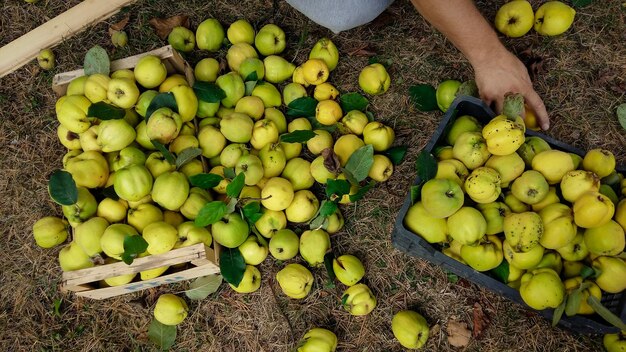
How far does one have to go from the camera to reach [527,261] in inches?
70.9

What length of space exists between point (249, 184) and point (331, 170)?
357 millimetres

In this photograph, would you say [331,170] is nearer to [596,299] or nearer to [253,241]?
[253,241]

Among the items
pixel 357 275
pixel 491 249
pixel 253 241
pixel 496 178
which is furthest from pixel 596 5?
pixel 253 241

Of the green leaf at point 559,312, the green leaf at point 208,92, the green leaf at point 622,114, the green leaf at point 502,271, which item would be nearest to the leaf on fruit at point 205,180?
the green leaf at point 208,92

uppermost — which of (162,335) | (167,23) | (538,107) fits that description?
(538,107)

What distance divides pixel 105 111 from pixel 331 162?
0.98m

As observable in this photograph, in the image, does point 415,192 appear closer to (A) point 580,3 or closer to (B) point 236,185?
(B) point 236,185

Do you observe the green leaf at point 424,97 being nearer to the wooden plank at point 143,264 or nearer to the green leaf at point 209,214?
the green leaf at point 209,214

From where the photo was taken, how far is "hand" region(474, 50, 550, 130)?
2094mm

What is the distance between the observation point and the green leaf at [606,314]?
5.38 feet

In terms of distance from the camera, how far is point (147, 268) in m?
2.03

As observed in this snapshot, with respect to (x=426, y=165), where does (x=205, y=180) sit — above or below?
below

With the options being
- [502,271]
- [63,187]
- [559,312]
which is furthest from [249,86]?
[559,312]

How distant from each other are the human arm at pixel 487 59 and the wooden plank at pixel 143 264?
1.32 metres
